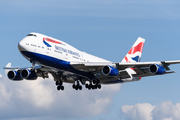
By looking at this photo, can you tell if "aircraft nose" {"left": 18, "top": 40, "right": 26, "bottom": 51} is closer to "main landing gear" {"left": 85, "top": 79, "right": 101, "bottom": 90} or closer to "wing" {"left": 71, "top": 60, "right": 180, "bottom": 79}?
"wing" {"left": 71, "top": 60, "right": 180, "bottom": 79}

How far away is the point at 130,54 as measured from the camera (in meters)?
68.8

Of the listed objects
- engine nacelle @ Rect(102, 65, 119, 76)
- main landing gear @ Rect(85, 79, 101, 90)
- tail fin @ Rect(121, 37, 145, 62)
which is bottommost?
main landing gear @ Rect(85, 79, 101, 90)

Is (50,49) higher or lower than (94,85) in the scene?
higher

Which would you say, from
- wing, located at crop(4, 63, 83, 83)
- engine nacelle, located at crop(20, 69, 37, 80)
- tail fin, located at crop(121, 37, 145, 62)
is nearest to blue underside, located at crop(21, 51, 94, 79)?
wing, located at crop(4, 63, 83, 83)

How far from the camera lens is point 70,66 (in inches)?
2057

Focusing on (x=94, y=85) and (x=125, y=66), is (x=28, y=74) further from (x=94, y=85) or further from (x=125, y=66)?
(x=125, y=66)

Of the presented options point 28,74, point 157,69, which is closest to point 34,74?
point 28,74

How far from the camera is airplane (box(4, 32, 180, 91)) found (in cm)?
4975

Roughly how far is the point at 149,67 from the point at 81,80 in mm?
13335

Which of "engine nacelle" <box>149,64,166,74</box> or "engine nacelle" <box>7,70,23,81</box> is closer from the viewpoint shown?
"engine nacelle" <box>149,64,166,74</box>

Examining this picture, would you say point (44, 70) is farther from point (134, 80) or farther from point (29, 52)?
point (134, 80)

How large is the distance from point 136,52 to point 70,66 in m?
22.0

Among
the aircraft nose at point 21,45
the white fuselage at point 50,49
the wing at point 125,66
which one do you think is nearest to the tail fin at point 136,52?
the wing at point 125,66

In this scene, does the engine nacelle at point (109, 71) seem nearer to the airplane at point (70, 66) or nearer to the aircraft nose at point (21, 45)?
the airplane at point (70, 66)
